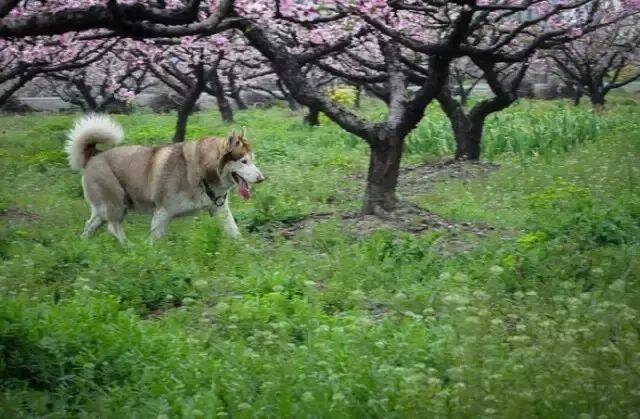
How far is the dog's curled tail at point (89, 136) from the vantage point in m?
12.0

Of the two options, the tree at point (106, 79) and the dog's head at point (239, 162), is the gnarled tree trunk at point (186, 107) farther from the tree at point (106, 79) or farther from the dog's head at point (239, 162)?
the dog's head at point (239, 162)

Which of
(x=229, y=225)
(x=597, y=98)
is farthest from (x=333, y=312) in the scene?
(x=597, y=98)

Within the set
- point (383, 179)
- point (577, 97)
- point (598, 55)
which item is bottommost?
point (577, 97)

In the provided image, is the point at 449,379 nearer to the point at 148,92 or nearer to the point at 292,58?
the point at 292,58

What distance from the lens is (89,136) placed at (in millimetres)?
12016

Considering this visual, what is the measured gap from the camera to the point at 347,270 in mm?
8891

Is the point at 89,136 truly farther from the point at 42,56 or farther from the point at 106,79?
the point at 106,79

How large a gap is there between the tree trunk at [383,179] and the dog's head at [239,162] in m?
1.42

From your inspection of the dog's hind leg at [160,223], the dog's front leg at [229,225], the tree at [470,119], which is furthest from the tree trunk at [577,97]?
the dog's hind leg at [160,223]

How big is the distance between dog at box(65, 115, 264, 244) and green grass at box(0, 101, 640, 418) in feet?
1.84

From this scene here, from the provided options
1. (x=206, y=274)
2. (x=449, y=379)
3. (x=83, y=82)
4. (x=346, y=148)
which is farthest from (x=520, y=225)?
(x=83, y=82)

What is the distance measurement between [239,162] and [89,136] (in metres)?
1.84

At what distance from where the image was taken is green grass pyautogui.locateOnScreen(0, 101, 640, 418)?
5.30 metres

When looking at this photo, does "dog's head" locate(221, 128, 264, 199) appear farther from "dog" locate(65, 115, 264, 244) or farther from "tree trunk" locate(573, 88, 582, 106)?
"tree trunk" locate(573, 88, 582, 106)
